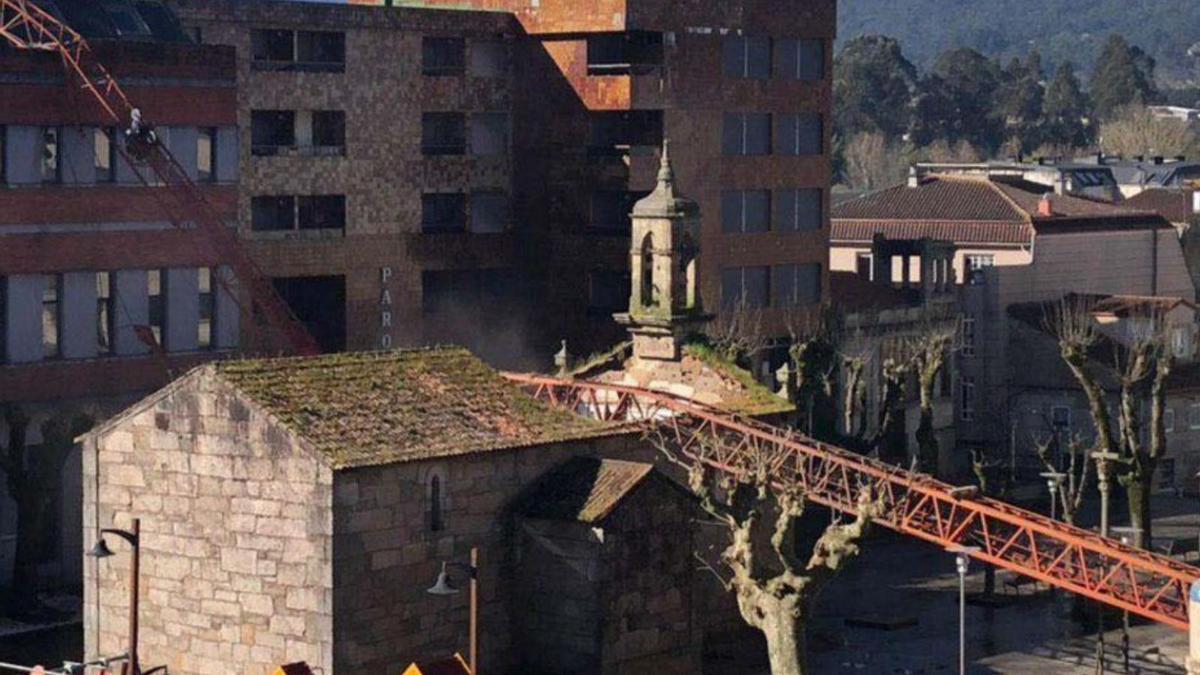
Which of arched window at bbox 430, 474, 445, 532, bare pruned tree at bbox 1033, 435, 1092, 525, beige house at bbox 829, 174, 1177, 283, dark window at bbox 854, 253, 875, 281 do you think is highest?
beige house at bbox 829, 174, 1177, 283

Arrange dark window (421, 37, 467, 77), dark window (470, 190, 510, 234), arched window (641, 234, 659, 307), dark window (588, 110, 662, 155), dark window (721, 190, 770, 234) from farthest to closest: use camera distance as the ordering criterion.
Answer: dark window (721, 190, 770, 234) < dark window (470, 190, 510, 234) < dark window (588, 110, 662, 155) < dark window (421, 37, 467, 77) < arched window (641, 234, 659, 307)

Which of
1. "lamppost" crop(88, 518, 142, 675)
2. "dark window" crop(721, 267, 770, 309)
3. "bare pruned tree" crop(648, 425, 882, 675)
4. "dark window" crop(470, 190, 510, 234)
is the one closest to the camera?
"bare pruned tree" crop(648, 425, 882, 675)

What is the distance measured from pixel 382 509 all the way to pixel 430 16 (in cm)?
4598

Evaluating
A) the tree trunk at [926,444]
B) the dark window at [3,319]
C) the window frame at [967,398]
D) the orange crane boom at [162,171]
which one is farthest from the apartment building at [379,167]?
the window frame at [967,398]

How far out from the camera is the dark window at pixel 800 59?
11438cm

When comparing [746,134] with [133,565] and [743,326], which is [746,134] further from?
[133,565]

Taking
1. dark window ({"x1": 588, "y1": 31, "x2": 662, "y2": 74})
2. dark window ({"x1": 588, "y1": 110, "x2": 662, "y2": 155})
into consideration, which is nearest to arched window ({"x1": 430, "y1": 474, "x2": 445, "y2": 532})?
dark window ({"x1": 588, "y1": 110, "x2": 662, "y2": 155})

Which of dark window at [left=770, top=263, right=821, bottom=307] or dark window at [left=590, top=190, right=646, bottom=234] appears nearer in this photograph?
dark window at [left=590, top=190, right=646, bottom=234]

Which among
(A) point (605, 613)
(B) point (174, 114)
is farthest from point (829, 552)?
(B) point (174, 114)

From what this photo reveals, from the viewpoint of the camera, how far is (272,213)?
102375 millimetres

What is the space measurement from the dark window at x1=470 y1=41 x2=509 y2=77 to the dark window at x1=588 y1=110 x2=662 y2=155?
374cm

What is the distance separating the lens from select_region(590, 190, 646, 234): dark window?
10975 cm

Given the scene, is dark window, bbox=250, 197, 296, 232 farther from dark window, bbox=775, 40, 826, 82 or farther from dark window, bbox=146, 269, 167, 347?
dark window, bbox=775, 40, 826, 82

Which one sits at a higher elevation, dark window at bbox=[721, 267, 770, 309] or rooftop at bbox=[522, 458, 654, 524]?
dark window at bbox=[721, 267, 770, 309]
